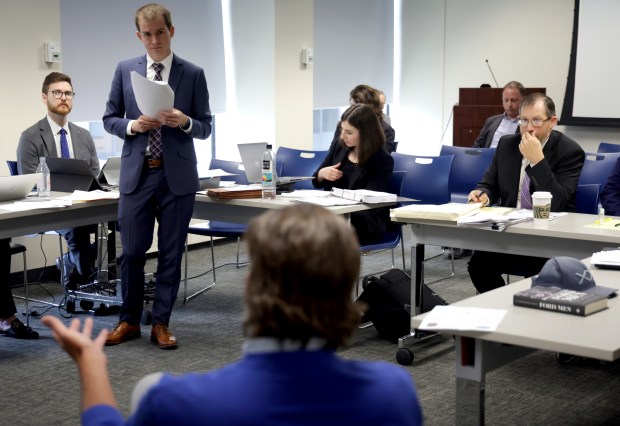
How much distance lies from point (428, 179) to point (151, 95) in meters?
2.24

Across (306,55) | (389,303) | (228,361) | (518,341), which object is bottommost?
(228,361)

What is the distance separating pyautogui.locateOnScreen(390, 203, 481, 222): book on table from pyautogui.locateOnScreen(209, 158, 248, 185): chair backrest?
82.7 inches

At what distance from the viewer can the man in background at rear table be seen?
4301mm

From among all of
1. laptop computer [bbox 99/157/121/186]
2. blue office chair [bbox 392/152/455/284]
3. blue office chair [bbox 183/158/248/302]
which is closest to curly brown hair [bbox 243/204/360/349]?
blue office chair [bbox 183/158/248/302]

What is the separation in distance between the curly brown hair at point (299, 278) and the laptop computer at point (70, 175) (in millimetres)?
4009

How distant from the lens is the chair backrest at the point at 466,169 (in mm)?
6227

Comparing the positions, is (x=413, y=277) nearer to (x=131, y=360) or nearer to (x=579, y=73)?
(x=131, y=360)

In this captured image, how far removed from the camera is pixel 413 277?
13.8 ft

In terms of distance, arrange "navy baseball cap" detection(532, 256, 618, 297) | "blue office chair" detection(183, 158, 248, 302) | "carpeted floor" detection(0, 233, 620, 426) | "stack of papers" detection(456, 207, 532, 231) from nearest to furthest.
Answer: "navy baseball cap" detection(532, 256, 618, 297) < "carpeted floor" detection(0, 233, 620, 426) < "stack of papers" detection(456, 207, 532, 231) < "blue office chair" detection(183, 158, 248, 302)

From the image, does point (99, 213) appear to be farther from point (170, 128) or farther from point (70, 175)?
point (170, 128)

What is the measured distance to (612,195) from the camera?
445 cm

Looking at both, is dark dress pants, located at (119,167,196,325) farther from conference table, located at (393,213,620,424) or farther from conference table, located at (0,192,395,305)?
conference table, located at (393,213,620,424)

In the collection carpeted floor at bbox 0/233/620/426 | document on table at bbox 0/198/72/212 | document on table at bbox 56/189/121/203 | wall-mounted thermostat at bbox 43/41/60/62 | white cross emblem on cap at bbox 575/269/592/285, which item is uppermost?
wall-mounted thermostat at bbox 43/41/60/62

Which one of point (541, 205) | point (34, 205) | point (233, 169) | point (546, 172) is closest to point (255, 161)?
point (233, 169)
